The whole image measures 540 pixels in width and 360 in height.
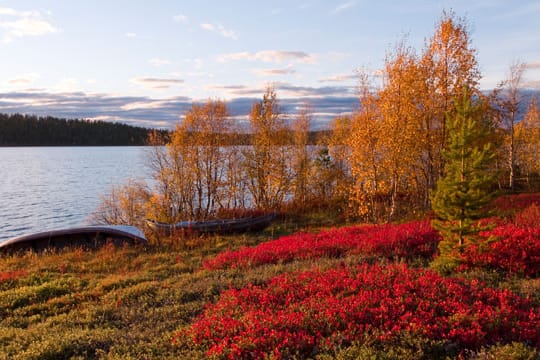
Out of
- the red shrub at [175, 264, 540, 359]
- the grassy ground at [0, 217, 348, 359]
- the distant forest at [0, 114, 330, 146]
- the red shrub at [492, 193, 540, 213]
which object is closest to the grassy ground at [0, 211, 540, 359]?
the grassy ground at [0, 217, 348, 359]

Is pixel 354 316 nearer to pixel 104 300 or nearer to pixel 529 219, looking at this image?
pixel 104 300

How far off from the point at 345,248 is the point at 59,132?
194 metres

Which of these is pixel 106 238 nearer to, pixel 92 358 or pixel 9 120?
pixel 92 358

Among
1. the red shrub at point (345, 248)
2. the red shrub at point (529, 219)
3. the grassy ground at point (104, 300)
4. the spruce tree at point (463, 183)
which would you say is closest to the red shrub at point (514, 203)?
the red shrub at point (529, 219)

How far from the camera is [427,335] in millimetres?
7312

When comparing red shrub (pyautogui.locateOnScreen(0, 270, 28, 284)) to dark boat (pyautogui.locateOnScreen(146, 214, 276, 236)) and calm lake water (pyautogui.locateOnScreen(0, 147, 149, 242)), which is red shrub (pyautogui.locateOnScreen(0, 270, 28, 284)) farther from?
calm lake water (pyautogui.locateOnScreen(0, 147, 149, 242))

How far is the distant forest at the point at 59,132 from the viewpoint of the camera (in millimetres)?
170125

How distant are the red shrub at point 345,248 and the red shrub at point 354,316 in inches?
163

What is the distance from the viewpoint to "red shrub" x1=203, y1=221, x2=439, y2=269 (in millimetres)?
14578

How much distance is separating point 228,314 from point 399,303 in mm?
3850

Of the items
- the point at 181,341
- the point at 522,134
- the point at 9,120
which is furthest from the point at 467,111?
the point at 9,120

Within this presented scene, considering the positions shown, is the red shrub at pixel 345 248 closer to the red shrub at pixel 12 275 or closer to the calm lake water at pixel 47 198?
the red shrub at pixel 12 275

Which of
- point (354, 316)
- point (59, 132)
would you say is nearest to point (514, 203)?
point (354, 316)

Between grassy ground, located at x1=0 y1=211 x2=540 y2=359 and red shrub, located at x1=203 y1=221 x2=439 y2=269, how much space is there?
3.32ft
